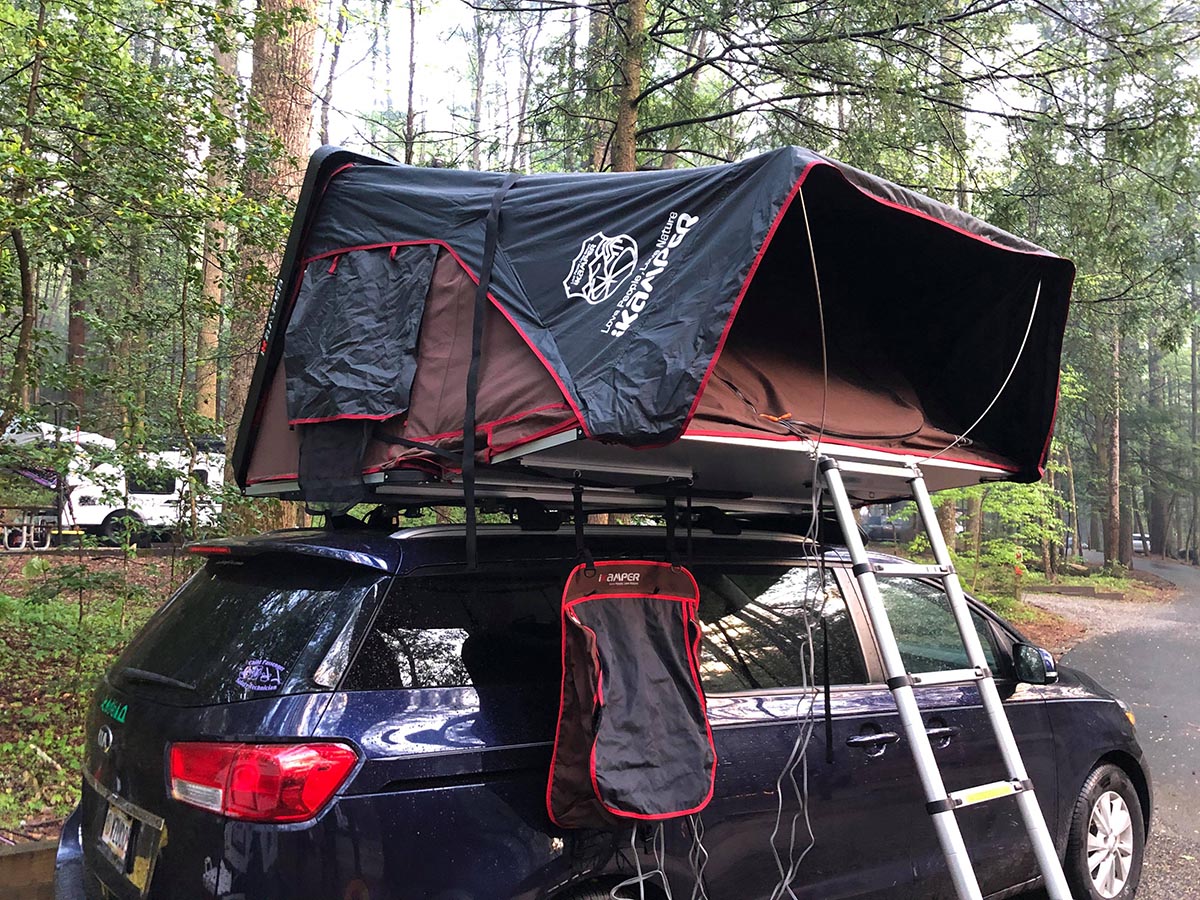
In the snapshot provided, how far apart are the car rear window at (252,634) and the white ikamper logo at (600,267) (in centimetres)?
110

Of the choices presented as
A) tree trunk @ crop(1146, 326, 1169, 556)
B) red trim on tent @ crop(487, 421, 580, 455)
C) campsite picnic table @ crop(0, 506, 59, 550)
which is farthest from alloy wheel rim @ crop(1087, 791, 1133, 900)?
tree trunk @ crop(1146, 326, 1169, 556)

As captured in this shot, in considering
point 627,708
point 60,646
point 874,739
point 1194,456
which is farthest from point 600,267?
point 1194,456

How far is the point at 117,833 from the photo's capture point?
2748 millimetres

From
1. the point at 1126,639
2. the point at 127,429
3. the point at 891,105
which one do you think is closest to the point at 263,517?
the point at 127,429

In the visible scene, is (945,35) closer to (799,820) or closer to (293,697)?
(799,820)

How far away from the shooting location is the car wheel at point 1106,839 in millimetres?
4391

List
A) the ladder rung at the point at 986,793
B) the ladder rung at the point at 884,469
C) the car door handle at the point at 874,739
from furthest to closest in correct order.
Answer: the car door handle at the point at 874,739
the ladder rung at the point at 884,469
the ladder rung at the point at 986,793

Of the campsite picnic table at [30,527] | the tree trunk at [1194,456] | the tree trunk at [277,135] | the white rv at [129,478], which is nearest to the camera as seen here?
the white rv at [129,478]

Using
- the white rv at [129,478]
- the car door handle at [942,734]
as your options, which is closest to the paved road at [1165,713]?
the car door handle at [942,734]

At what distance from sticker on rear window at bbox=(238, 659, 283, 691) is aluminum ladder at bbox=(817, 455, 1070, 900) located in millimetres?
1746

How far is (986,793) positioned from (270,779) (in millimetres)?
2209

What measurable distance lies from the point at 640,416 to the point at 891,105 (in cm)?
588

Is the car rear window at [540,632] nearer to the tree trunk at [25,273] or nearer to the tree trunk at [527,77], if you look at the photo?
the tree trunk at [25,273]

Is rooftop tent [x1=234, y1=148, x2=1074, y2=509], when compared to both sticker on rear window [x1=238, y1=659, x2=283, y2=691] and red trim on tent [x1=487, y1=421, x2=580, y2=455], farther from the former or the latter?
sticker on rear window [x1=238, y1=659, x2=283, y2=691]
